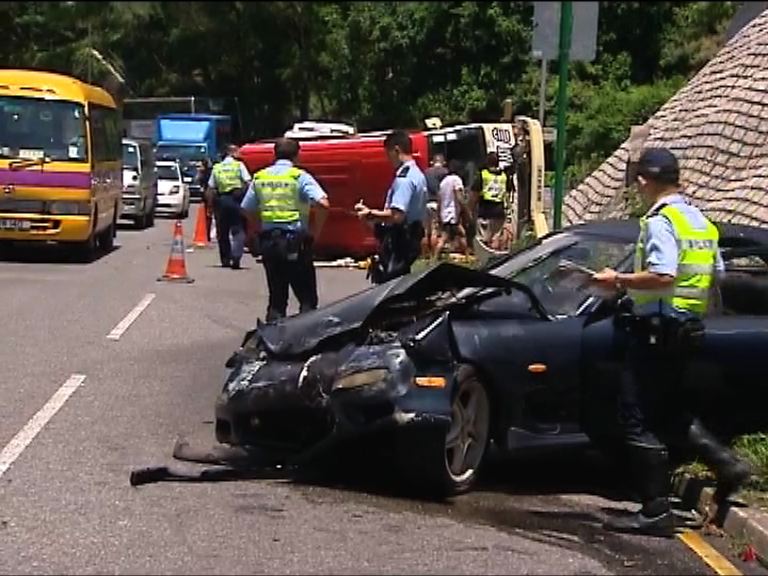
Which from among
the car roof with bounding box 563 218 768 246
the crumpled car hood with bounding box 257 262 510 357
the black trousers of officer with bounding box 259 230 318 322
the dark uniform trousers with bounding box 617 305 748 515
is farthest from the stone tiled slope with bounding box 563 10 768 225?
the dark uniform trousers with bounding box 617 305 748 515

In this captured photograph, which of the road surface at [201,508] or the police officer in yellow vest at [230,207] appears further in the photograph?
the police officer in yellow vest at [230,207]

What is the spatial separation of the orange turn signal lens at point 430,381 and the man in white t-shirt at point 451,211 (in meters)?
12.9

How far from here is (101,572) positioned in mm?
6336

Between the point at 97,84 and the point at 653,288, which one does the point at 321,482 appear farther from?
the point at 97,84

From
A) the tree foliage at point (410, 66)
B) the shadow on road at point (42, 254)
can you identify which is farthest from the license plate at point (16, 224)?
the tree foliage at point (410, 66)

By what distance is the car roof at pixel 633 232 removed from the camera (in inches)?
350

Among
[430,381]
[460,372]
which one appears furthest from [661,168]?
[430,381]

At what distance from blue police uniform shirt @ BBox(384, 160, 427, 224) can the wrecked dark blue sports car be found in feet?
9.85

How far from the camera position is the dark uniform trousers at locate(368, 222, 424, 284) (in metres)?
11.9

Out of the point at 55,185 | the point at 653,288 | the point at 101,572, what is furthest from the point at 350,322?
the point at 55,185

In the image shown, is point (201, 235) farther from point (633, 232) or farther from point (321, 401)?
point (321, 401)

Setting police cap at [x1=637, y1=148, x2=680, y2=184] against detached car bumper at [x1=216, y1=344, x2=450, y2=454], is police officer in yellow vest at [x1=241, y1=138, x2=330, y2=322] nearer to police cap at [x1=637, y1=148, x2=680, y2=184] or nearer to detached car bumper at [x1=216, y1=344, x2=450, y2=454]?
detached car bumper at [x1=216, y1=344, x2=450, y2=454]

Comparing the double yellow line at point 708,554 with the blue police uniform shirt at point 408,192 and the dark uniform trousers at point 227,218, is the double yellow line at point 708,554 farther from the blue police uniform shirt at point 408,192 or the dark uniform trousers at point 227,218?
the dark uniform trousers at point 227,218

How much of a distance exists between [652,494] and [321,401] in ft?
6.03
